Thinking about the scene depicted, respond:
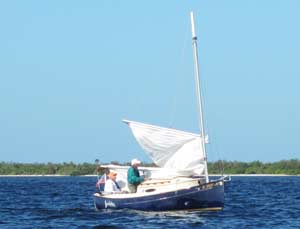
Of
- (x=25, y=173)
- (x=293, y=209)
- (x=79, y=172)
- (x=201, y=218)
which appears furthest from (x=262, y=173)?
(x=201, y=218)

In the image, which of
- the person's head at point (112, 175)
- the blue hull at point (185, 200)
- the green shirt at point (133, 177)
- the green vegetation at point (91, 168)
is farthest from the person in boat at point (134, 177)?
the green vegetation at point (91, 168)

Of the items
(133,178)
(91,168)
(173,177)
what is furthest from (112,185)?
(91,168)

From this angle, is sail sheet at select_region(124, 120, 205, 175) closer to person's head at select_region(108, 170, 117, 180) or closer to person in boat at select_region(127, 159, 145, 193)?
person in boat at select_region(127, 159, 145, 193)

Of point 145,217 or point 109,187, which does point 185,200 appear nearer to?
point 145,217

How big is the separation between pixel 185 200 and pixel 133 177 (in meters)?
3.28

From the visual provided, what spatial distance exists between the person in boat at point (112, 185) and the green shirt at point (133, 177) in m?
1.58

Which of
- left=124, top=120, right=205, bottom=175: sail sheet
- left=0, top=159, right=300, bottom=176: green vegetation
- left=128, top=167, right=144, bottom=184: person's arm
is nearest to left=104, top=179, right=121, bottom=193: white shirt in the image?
left=128, top=167, right=144, bottom=184: person's arm

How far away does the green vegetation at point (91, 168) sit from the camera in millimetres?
146000

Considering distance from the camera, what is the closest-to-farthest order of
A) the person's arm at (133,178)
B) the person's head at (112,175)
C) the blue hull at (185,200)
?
the blue hull at (185,200), the person's arm at (133,178), the person's head at (112,175)

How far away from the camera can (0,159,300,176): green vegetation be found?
146000mm

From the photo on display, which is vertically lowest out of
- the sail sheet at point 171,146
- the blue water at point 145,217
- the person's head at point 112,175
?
the blue water at point 145,217

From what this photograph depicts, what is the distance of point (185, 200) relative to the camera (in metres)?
46.0

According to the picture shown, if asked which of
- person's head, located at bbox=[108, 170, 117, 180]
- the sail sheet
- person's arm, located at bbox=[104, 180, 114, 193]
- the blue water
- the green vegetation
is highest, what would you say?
the green vegetation

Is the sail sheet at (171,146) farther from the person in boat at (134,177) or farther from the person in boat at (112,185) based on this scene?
the person in boat at (112,185)
